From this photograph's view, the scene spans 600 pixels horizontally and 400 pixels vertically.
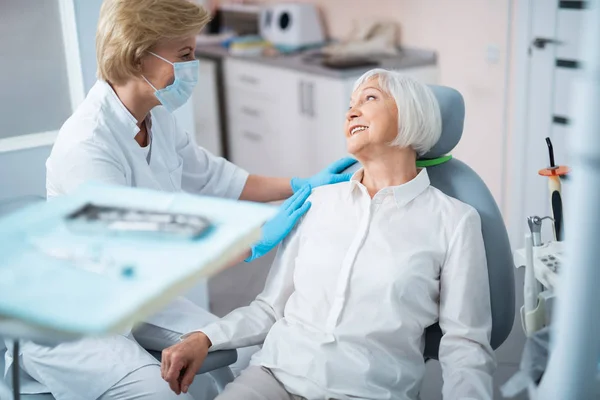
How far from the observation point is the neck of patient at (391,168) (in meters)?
1.61

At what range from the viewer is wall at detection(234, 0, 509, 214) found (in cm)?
325

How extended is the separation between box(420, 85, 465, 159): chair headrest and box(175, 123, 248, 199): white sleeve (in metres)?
0.62

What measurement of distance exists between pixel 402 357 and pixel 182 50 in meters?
0.91

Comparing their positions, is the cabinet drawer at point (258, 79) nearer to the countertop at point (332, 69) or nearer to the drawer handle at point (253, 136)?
the countertop at point (332, 69)

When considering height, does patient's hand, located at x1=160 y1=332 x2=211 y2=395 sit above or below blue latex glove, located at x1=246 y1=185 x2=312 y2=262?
below

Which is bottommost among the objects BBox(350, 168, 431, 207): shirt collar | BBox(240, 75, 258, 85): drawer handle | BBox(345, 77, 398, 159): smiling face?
BBox(240, 75, 258, 85): drawer handle

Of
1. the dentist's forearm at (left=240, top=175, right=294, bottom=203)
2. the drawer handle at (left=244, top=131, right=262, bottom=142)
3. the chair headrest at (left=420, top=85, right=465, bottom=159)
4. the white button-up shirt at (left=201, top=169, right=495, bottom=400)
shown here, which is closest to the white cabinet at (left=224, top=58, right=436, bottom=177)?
the drawer handle at (left=244, top=131, right=262, bottom=142)

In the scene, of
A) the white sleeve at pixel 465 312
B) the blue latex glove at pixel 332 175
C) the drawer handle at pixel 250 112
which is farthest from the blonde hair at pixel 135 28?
the drawer handle at pixel 250 112

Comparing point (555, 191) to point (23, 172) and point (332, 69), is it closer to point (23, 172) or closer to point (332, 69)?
point (23, 172)

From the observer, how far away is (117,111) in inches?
67.0

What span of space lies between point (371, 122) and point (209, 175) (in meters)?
0.62

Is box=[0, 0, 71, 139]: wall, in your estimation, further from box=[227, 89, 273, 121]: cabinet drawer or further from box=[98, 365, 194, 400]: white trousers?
box=[227, 89, 273, 121]: cabinet drawer

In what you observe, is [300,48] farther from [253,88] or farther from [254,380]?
[254,380]

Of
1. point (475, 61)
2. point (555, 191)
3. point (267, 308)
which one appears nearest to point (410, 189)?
point (555, 191)
